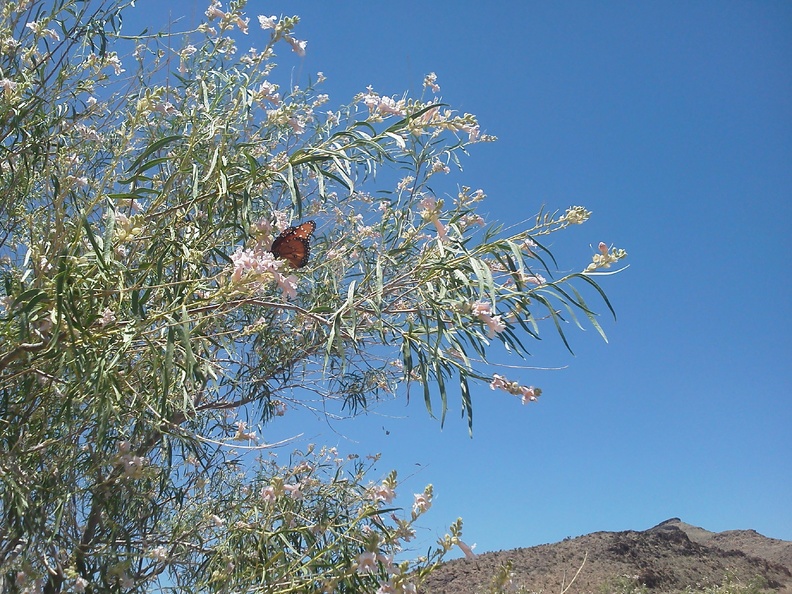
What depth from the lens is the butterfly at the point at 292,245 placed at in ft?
6.92

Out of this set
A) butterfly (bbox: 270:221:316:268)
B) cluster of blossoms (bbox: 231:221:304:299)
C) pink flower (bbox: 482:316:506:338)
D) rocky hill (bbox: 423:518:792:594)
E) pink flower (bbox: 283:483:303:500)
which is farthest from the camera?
rocky hill (bbox: 423:518:792:594)

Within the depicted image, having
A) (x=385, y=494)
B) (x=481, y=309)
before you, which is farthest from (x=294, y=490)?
(x=481, y=309)

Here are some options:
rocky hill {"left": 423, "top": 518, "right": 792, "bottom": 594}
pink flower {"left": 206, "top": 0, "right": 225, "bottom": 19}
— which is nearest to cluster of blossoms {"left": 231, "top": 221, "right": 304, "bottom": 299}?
pink flower {"left": 206, "top": 0, "right": 225, "bottom": 19}

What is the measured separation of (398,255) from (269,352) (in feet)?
3.42

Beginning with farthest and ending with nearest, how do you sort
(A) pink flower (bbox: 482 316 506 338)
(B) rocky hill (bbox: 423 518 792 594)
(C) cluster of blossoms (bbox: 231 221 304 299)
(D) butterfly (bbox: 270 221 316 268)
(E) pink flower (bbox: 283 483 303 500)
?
(B) rocky hill (bbox: 423 518 792 594), (E) pink flower (bbox: 283 483 303 500), (D) butterfly (bbox: 270 221 316 268), (A) pink flower (bbox: 482 316 506 338), (C) cluster of blossoms (bbox: 231 221 304 299)

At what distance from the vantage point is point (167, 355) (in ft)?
4.71

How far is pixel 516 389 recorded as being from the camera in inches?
73.4

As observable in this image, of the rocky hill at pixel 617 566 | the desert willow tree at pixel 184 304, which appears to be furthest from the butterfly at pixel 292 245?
the rocky hill at pixel 617 566

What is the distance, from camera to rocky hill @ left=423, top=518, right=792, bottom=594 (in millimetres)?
7652

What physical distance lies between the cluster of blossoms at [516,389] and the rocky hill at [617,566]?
5833 millimetres

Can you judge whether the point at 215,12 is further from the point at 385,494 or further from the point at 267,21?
the point at 385,494

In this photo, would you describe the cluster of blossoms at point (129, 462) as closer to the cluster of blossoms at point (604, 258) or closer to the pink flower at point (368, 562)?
the pink flower at point (368, 562)

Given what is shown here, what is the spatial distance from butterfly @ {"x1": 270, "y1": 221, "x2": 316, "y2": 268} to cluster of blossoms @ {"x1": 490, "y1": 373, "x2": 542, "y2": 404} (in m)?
0.69

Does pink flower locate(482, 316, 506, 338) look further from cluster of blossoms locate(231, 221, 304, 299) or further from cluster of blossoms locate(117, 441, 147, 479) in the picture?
cluster of blossoms locate(117, 441, 147, 479)
